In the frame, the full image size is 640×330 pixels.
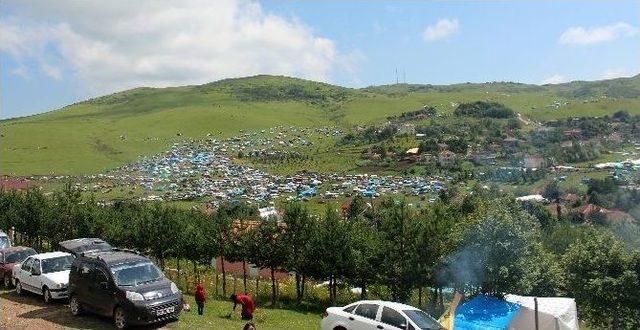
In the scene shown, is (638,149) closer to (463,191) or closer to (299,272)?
(463,191)

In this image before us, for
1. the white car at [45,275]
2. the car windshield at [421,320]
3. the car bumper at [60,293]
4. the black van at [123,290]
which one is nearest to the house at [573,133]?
the car windshield at [421,320]

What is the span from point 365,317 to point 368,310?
231mm

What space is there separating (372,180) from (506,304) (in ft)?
396

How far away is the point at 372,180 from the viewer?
14212 cm

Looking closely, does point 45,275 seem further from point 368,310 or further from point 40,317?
point 368,310

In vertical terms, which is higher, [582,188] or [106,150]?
[106,150]

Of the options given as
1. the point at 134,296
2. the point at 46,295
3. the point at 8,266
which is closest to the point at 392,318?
the point at 134,296

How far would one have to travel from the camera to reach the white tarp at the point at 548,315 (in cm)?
2039

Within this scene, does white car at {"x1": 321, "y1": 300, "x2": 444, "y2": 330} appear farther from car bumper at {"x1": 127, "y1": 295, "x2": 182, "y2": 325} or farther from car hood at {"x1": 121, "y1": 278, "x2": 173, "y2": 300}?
car hood at {"x1": 121, "y1": 278, "x2": 173, "y2": 300}

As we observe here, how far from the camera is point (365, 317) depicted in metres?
15.8

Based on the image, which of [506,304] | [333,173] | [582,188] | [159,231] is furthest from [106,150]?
[506,304]

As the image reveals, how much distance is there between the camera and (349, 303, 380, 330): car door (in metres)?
15.5

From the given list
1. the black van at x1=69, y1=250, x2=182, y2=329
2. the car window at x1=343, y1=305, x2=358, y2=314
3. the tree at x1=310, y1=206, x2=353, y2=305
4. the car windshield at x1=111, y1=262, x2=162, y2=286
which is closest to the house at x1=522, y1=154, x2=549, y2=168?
the tree at x1=310, y1=206, x2=353, y2=305

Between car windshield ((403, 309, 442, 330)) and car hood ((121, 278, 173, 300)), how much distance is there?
22.7 ft
